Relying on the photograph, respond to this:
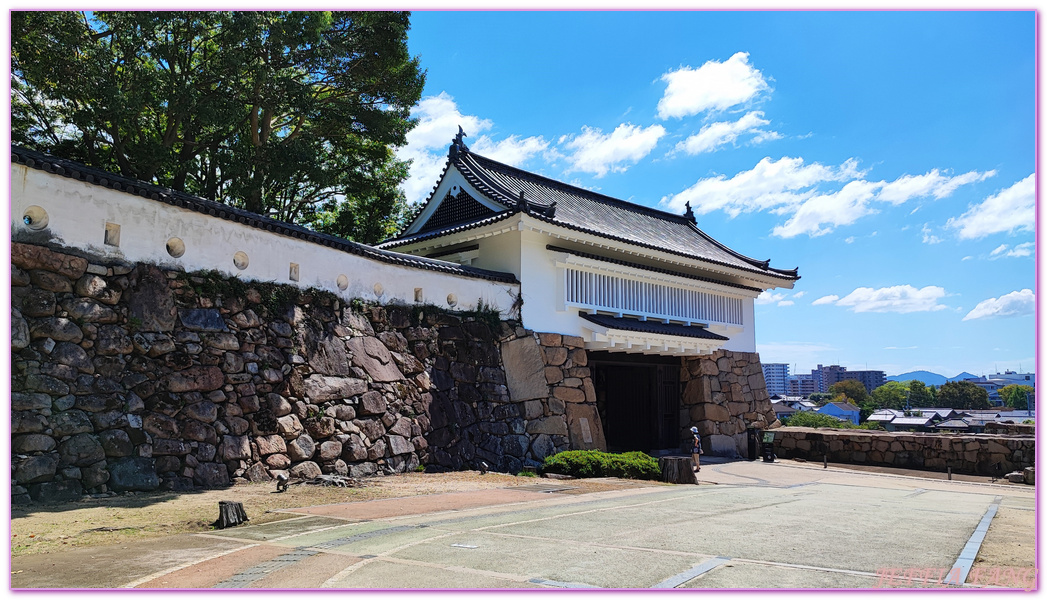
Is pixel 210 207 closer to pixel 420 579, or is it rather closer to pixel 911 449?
pixel 420 579

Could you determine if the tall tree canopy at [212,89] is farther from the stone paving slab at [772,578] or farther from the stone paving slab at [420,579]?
the stone paving slab at [772,578]

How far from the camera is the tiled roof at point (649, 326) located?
1827 cm

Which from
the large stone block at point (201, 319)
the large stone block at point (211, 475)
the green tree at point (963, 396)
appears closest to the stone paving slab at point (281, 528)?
the large stone block at point (211, 475)

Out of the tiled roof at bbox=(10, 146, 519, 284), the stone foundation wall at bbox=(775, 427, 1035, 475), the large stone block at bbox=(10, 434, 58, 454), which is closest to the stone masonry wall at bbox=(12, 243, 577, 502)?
the large stone block at bbox=(10, 434, 58, 454)

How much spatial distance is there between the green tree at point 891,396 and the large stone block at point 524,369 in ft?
250

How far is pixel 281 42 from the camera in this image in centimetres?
1452

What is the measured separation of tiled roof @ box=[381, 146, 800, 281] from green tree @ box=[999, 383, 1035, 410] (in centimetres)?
6791

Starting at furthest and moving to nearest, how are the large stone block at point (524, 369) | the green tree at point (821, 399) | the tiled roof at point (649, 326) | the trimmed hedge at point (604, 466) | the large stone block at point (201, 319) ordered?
the green tree at point (821, 399) → the tiled roof at point (649, 326) → the large stone block at point (524, 369) → the trimmed hedge at point (604, 466) → the large stone block at point (201, 319)

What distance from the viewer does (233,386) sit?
1158 centimetres

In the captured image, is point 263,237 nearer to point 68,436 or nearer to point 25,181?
point 25,181

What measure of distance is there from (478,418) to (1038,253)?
12.5 metres

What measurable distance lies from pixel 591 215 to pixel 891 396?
80251 mm

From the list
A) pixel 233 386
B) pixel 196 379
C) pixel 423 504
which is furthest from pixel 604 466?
pixel 196 379

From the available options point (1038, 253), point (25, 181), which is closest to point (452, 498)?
point (25, 181)
